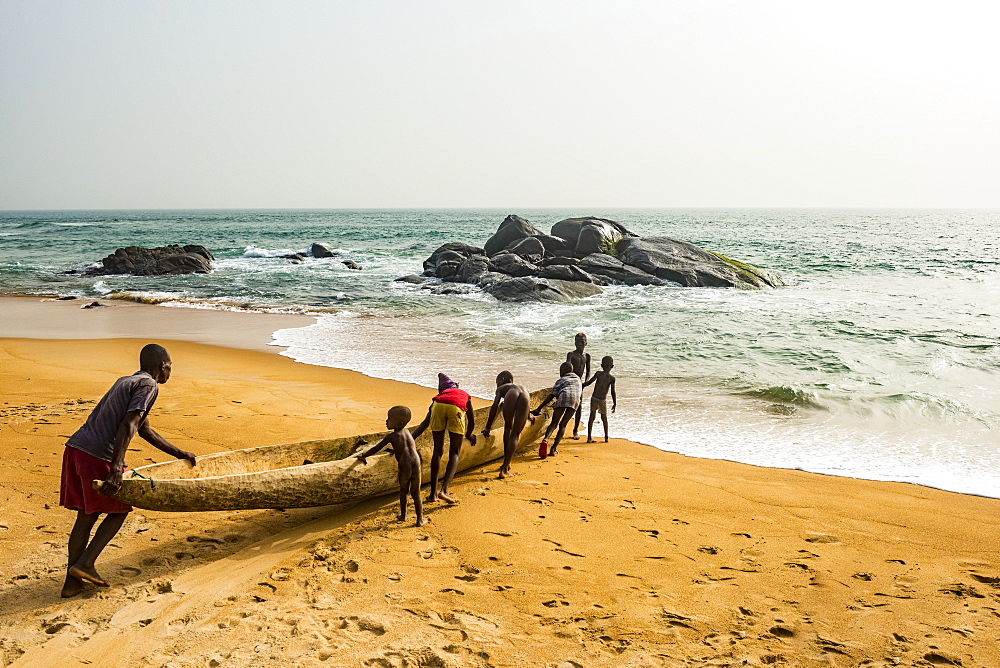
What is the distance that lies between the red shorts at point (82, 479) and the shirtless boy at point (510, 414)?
13.1 feet

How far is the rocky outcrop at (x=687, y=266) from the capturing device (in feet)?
93.4

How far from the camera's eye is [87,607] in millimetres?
4680

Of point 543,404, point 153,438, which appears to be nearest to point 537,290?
point 543,404

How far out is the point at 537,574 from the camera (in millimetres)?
5305

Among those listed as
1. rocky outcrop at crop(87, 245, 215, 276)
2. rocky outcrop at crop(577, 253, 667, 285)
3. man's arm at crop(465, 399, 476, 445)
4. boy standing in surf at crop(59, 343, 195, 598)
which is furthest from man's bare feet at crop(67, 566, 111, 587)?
rocky outcrop at crop(87, 245, 215, 276)

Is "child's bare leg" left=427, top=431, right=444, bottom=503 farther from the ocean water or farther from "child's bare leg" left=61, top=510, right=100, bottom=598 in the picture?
the ocean water

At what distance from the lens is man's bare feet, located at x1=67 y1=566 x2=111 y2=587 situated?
15.6ft

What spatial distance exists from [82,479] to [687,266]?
1074 inches

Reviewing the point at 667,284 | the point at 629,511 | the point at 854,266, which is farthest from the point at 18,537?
the point at 854,266

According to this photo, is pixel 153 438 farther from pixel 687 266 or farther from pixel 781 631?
pixel 687 266

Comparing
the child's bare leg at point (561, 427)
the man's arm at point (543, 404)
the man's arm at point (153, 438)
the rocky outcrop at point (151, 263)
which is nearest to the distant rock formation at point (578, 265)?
the rocky outcrop at point (151, 263)

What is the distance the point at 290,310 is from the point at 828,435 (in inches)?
698

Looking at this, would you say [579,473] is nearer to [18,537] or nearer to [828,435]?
[828,435]

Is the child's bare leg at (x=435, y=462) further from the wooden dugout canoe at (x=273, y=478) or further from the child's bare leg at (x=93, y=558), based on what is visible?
the child's bare leg at (x=93, y=558)
